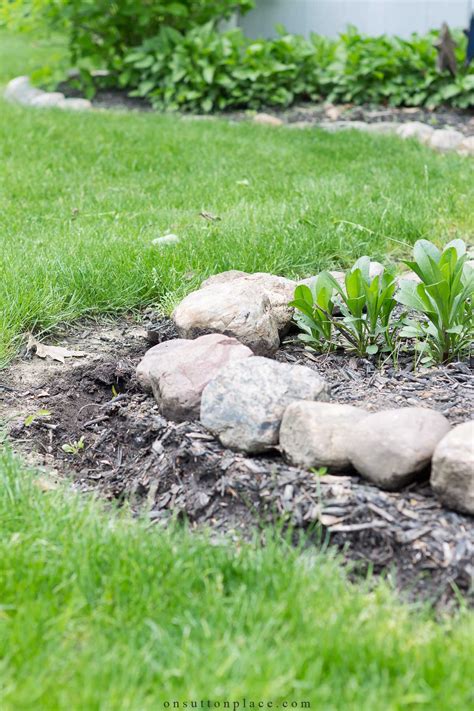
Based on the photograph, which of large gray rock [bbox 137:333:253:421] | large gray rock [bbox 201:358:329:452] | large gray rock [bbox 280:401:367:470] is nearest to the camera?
large gray rock [bbox 280:401:367:470]

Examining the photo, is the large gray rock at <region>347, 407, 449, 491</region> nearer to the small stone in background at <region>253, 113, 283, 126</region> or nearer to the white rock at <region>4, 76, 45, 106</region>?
the small stone in background at <region>253, 113, 283, 126</region>

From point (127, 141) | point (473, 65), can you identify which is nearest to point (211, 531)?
point (127, 141)

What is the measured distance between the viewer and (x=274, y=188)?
5387mm

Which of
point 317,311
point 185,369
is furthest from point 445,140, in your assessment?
point 185,369

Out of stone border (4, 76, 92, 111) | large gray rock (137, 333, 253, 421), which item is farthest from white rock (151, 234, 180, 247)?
stone border (4, 76, 92, 111)

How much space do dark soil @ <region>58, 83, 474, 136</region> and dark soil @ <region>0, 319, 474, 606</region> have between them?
5.41 metres

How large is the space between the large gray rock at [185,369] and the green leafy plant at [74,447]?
29cm

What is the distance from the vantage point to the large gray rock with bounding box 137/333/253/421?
258 centimetres

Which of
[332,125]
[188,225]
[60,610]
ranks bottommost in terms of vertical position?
[332,125]

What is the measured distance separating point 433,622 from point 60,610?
2.66ft

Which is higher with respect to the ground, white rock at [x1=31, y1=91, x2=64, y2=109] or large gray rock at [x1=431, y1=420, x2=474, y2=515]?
large gray rock at [x1=431, y1=420, x2=474, y2=515]

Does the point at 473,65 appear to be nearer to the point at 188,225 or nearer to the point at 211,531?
the point at 188,225

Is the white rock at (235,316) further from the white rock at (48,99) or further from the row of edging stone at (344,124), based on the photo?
the white rock at (48,99)

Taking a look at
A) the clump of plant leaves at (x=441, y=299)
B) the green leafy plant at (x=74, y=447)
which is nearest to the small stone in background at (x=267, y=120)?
the clump of plant leaves at (x=441, y=299)
